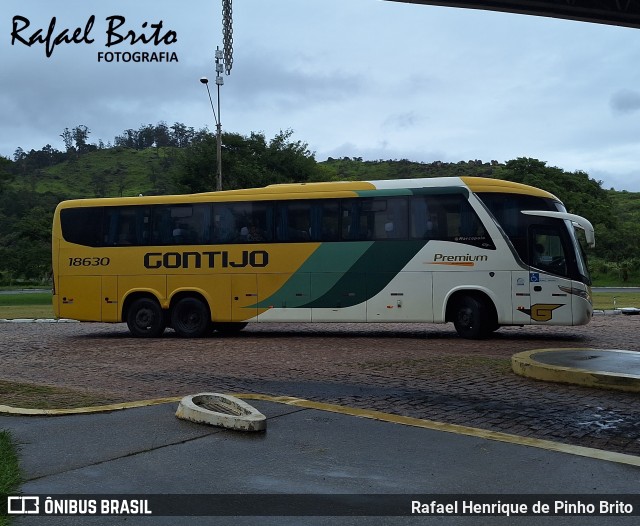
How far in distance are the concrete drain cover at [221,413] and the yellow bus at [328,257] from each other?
9585 mm

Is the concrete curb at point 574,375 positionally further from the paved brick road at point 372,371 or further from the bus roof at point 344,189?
the bus roof at point 344,189

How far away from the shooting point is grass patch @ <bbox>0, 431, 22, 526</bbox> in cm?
469

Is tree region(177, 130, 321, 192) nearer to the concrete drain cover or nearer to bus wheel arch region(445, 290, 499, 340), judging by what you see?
bus wheel arch region(445, 290, 499, 340)

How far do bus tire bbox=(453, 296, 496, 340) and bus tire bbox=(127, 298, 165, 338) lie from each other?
23.5 ft

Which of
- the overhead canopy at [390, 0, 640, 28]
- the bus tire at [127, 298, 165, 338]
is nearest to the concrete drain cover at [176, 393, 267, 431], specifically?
the bus tire at [127, 298, 165, 338]

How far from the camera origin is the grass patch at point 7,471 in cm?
469

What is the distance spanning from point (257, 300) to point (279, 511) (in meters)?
13.1

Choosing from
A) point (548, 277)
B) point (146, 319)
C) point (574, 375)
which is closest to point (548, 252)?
point (548, 277)

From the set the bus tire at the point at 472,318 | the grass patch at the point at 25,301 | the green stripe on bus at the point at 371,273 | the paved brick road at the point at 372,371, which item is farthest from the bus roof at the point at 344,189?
the grass patch at the point at 25,301

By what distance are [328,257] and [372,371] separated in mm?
6462

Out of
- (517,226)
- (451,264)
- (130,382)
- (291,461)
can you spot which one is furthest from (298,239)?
(291,461)

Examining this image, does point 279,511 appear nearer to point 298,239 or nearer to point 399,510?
point 399,510

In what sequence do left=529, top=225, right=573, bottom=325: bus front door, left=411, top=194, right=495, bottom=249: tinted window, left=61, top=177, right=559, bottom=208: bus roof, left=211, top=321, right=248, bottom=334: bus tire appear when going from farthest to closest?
1. left=211, top=321, right=248, bottom=334: bus tire
2. left=61, top=177, right=559, bottom=208: bus roof
3. left=411, top=194, right=495, bottom=249: tinted window
4. left=529, top=225, right=573, bottom=325: bus front door

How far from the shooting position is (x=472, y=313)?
1648cm
